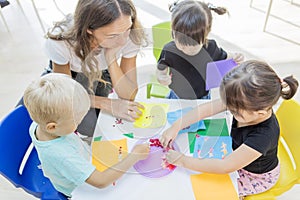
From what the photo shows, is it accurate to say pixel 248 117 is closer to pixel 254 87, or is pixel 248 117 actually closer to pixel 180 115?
pixel 254 87

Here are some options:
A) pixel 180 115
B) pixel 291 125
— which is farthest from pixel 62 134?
pixel 291 125

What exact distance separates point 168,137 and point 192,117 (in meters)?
0.11

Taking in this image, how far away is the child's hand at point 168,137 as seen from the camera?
981 mm

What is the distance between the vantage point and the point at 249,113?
96 cm

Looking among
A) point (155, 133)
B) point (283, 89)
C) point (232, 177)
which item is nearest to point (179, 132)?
point (155, 133)

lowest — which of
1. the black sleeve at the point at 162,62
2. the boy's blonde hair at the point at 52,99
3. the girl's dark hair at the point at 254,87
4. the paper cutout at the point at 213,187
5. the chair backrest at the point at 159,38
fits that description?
the paper cutout at the point at 213,187

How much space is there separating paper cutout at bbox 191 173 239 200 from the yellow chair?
8.9 inches

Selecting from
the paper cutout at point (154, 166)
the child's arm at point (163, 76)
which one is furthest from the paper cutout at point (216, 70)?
the paper cutout at point (154, 166)

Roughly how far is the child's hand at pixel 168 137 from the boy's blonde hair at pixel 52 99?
0.25 meters

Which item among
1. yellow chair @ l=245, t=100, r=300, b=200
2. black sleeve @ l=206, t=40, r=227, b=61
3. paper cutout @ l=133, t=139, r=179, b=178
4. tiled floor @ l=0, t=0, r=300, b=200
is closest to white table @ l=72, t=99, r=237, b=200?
paper cutout @ l=133, t=139, r=179, b=178

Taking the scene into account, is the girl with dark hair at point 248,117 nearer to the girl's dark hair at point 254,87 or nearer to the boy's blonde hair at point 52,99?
the girl's dark hair at point 254,87

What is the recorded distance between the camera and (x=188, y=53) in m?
1.28

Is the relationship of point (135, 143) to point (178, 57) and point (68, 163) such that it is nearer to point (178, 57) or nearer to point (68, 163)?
point (68, 163)

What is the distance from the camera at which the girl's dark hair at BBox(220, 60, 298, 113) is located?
0.92 metres
